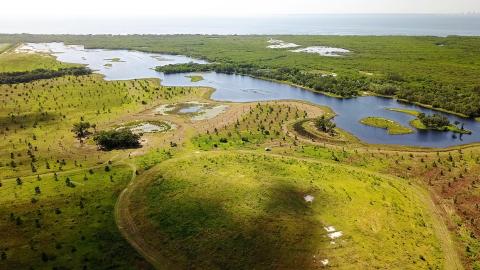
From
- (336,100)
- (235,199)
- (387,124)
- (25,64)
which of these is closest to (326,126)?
(387,124)

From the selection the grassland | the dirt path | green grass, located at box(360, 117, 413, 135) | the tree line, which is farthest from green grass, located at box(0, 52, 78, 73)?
green grass, located at box(360, 117, 413, 135)

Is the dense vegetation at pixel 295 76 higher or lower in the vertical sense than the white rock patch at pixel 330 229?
higher

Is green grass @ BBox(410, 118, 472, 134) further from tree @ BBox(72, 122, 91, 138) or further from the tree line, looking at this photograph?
tree @ BBox(72, 122, 91, 138)

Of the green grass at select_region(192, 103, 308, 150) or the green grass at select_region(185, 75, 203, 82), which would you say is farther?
the green grass at select_region(185, 75, 203, 82)

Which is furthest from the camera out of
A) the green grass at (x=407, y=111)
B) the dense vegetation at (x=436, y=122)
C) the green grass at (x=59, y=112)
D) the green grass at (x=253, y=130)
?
the green grass at (x=407, y=111)

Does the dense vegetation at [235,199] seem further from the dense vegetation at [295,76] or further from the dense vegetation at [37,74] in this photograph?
the dense vegetation at [37,74]

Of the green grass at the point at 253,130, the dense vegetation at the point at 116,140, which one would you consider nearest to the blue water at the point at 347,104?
the green grass at the point at 253,130

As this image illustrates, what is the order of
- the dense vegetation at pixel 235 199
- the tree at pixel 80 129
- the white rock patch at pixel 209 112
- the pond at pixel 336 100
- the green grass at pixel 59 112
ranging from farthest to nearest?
the white rock patch at pixel 209 112 → the pond at pixel 336 100 → the tree at pixel 80 129 → the green grass at pixel 59 112 → the dense vegetation at pixel 235 199
